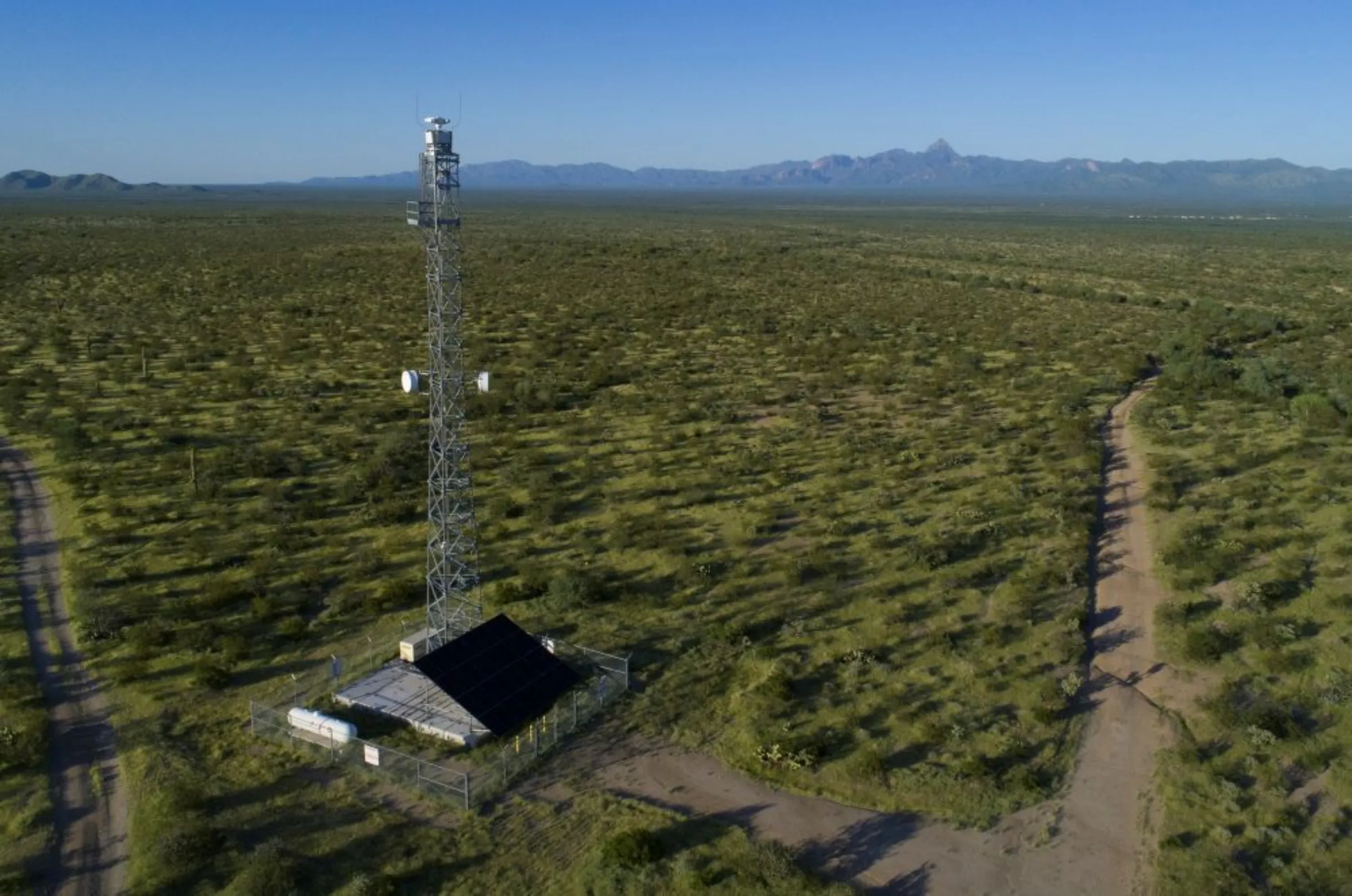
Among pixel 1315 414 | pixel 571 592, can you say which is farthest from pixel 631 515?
pixel 1315 414

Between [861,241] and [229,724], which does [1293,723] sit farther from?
[861,241]

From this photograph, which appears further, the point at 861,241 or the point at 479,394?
the point at 861,241

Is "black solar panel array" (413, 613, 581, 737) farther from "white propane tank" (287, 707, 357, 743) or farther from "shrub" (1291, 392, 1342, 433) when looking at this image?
"shrub" (1291, 392, 1342, 433)

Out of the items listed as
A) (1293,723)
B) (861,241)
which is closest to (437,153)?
(1293,723)

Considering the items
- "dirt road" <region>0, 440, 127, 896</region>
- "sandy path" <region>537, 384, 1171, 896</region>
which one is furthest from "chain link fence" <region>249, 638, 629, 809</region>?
"dirt road" <region>0, 440, 127, 896</region>

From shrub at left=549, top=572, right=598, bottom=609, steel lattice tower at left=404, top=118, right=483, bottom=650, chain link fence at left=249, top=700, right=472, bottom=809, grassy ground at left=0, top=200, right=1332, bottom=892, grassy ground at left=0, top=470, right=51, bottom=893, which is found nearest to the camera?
grassy ground at left=0, top=470, right=51, bottom=893

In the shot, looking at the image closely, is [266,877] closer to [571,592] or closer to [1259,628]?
[571,592]

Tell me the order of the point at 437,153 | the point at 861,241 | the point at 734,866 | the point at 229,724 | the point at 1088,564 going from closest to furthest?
1. the point at 734,866
2. the point at 437,153
3. the point at 229,724
4. the point at 1088,564
5. the point at 861,241
